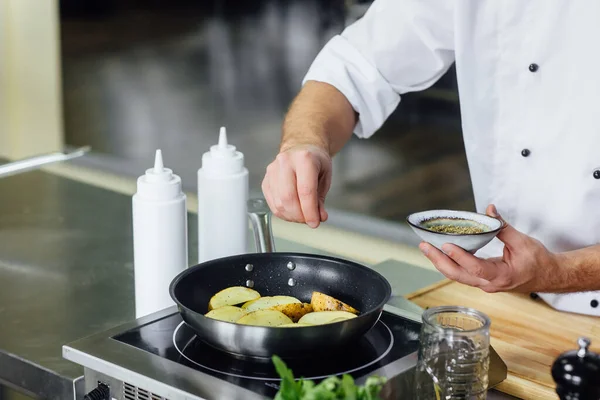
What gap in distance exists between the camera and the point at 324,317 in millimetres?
1260

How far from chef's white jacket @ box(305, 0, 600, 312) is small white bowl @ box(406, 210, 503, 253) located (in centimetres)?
43

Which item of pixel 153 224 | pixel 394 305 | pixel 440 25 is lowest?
pixel 394 305

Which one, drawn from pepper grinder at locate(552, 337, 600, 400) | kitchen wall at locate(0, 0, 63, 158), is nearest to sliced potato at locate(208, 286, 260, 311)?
pepper grinder at locate(552, 337, 600, 400)

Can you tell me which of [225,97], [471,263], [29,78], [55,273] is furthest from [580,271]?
[29,78]

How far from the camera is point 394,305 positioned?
1.46m

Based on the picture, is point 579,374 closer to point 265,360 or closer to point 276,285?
point 265,360

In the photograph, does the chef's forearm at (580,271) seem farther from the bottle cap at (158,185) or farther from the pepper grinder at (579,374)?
the bottle cap at (158,185)

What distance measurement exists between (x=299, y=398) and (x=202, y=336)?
0.30 meters

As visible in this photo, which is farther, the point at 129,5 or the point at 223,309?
the point at 129,5

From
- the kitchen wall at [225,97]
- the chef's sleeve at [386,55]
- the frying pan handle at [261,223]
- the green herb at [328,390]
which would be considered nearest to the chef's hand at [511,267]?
the frying pan handle at [261,223]

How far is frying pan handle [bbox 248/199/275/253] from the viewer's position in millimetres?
1513

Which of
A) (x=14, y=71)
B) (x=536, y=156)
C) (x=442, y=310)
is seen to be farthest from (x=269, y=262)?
(x=14, y=71)

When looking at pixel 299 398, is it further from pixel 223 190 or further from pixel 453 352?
pixel 223 190

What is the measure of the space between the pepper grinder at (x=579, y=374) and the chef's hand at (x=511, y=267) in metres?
0.32
